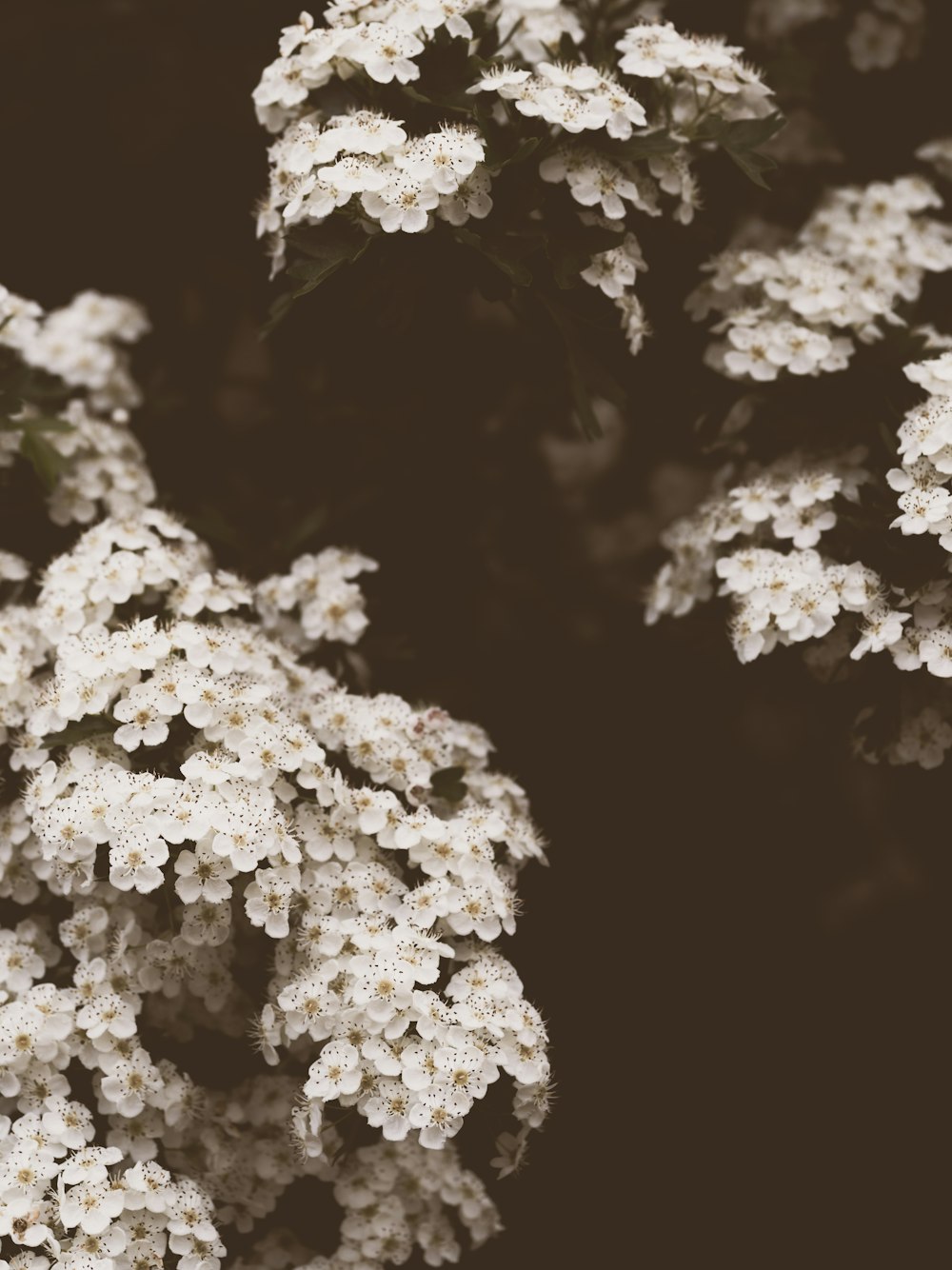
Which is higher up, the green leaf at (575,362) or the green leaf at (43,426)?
the green leaf at (575,362)

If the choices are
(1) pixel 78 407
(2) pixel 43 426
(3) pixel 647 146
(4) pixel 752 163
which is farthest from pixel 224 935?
(4) pixel 752 163

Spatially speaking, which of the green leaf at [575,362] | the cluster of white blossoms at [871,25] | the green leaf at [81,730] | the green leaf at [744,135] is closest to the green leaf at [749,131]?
the green leaf at [744,135]

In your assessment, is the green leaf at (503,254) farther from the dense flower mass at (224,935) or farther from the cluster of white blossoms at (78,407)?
the cluster of white blossoms at (78,407)

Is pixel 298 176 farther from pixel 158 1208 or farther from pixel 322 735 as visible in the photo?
pixel 158 1208

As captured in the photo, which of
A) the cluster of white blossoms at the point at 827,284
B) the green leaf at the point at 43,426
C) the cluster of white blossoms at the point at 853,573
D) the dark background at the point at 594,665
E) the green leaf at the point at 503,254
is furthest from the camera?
the dark background at the point at 594,665

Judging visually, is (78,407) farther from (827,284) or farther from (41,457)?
(827,284)

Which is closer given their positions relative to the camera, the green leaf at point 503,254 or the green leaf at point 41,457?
the green leaf at point 503,254
